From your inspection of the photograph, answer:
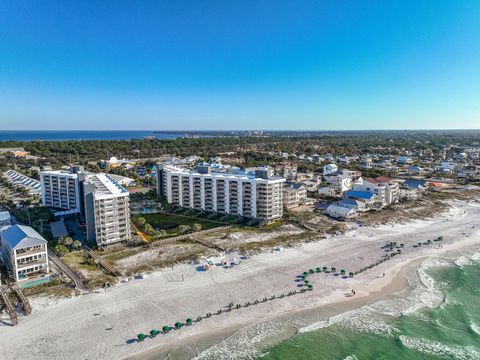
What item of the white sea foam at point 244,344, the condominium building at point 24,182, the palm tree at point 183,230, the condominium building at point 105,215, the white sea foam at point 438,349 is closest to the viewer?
the white sea foam at point 244,344

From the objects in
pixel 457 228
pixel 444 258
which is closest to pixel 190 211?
pixel 444 258

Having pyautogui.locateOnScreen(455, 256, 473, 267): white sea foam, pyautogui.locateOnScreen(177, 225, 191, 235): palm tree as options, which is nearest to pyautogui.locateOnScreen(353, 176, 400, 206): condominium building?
pyautogui.locateOnScreen(455, 256, 473, 267): white sea foam

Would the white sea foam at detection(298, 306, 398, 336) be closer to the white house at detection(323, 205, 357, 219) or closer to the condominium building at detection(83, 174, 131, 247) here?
the condominium building at detection(83, 174, 131, 247)

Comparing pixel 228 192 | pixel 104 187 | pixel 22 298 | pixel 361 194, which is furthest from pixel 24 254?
pixel 361 194

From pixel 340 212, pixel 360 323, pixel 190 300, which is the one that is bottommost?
pixel 360 323

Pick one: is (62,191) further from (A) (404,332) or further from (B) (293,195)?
(A) (404,332)

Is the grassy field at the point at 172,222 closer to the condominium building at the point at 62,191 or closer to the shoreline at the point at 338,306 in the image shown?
the condominium building at the point at 62,191

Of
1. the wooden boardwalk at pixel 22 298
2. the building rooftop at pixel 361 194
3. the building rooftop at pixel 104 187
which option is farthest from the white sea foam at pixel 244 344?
the building rooftop at pixel 361 194
